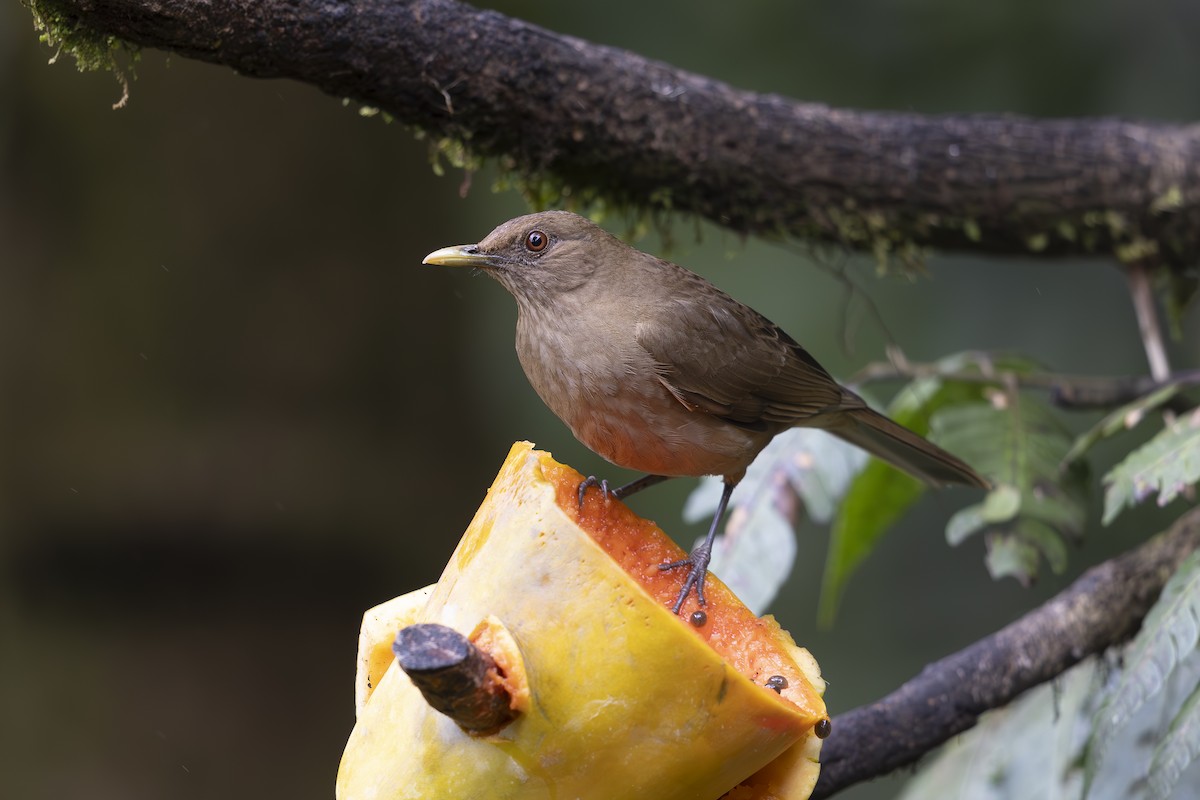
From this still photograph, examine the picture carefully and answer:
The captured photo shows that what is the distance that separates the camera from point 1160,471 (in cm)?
306

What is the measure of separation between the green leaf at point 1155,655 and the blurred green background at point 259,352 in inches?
83.5

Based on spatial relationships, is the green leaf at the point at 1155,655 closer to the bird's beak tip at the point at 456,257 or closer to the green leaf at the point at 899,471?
the green leaf at the point at 899,471

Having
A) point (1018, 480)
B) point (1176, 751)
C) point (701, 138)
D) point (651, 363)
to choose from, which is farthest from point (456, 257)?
point (1176, 751)

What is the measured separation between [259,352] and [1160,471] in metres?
3.37

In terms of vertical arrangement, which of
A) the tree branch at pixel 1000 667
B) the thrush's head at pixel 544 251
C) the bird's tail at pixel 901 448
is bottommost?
the tree branch at pixel 1000 667

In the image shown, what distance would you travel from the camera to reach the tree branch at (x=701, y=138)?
2748mm

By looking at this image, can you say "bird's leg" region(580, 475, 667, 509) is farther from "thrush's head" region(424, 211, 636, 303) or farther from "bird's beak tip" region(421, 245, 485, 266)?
"bird's beak tip" region(421, 245, 485, 266)

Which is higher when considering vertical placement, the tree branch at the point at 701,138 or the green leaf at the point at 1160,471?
the tree branch at the point at 701,138

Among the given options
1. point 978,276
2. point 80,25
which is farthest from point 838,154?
point 80,25

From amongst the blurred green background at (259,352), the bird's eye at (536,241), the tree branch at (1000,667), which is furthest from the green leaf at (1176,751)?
the blurred green background at (259,352)

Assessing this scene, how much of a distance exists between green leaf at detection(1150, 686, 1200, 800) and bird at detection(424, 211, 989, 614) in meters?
1.03

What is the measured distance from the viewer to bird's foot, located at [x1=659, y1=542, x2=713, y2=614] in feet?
8.37

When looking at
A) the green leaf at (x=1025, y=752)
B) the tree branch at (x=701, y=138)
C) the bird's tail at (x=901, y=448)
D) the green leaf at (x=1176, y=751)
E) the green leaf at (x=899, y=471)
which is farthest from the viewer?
the green leaf at (x=899, y=471)

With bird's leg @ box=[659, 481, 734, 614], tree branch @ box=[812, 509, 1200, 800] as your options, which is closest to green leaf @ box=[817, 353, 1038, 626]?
tree branch @ box=[812, 509, 1200, 800]
